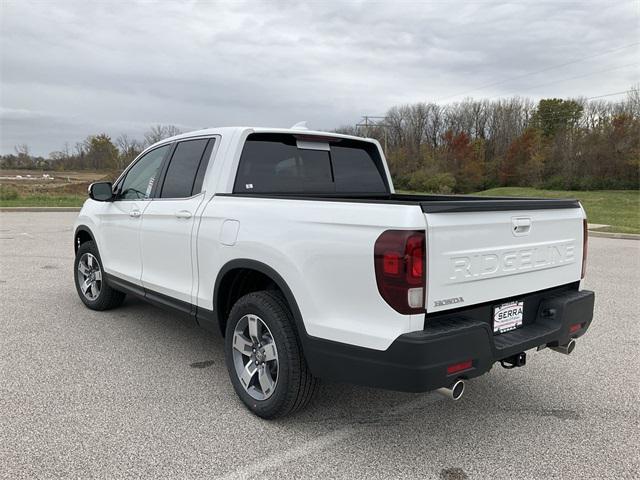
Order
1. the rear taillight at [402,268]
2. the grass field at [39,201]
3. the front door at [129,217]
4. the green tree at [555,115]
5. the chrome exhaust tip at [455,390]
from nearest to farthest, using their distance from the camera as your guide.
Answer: the rear taillight at [402,268] < the chrome exhaust tip at [455,390] < the front door at [129,217] < the grass field at [39,201] < the green tree at [555,115]

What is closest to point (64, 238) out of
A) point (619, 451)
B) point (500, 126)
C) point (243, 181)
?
point (243, 181)

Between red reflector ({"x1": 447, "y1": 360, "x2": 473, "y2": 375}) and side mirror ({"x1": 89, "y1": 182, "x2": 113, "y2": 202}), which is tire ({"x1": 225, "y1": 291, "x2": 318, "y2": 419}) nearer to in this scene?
red reflector ({"x1": 447, "y1": 360, "x2": 473, "y2": 375})

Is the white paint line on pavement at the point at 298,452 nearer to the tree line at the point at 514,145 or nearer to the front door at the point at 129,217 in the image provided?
the front door at the point at 129,217

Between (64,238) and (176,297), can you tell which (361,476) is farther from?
(64,238)

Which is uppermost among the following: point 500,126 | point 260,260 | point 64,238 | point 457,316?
point 500,126

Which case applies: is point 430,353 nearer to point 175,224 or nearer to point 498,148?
point 175,224

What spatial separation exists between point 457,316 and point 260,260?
1.23 m

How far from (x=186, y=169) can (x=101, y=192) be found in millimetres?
1387

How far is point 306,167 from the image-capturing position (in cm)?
420

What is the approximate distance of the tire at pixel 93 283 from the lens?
5641 mm

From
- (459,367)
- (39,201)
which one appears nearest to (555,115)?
(39,201)

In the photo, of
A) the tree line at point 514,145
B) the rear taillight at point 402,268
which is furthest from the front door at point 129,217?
the tree line at point 514,145

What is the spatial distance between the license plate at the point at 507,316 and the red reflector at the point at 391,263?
0.82m

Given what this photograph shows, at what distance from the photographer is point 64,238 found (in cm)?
1239
